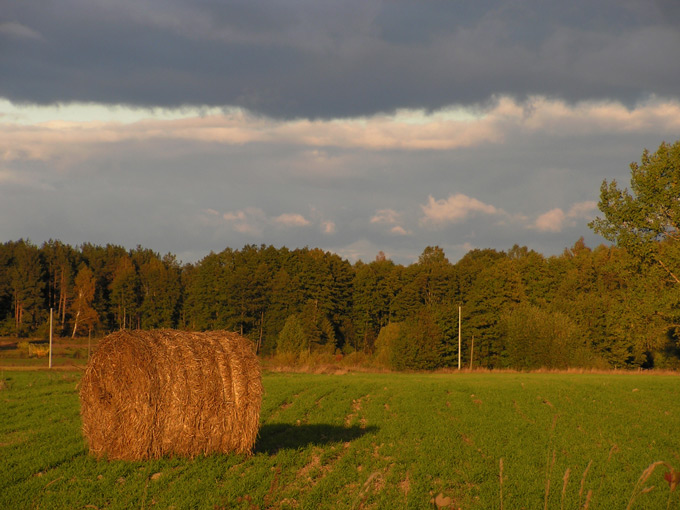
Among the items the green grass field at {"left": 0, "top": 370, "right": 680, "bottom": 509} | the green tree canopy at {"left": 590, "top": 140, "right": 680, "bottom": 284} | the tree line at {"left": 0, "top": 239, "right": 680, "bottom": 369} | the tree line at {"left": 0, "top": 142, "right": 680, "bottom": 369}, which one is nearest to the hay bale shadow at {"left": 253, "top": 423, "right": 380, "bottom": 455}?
A: the green grass field at {"left": 0, "top": 370, "right": 680, "bottom": 509}

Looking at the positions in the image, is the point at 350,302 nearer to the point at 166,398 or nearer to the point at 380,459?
the point at 380,459

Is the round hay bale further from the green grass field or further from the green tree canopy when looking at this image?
the green tree canopy

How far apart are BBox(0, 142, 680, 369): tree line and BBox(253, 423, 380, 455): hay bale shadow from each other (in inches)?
1582

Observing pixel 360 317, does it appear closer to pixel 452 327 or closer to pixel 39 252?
pixel 452 327

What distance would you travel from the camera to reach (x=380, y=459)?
12789 millimetres

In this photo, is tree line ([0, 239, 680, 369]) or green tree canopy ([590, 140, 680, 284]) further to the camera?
tree line ([0, 239, 680, 369])

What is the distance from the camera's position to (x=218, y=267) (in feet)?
301

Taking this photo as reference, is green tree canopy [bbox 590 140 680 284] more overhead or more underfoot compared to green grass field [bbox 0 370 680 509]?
more overhead

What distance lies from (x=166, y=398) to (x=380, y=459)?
4.86 meters

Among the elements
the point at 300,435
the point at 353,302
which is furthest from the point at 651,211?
the point at 353,302

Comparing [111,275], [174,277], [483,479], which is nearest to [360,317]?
[174,277]

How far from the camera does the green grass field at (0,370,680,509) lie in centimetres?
973

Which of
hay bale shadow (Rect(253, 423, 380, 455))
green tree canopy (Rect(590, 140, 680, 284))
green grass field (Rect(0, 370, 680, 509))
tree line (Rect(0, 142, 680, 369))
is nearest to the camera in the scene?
green grass field (Rect(0, 370, 680, 509))

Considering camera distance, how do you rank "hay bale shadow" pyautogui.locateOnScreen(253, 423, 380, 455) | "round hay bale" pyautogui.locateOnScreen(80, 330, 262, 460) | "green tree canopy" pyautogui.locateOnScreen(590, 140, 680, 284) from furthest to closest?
1. "green tree canopy" pyautogui.locateOnScreen(590, 140, 680, 284)
2. "hay bale shadow" pyautogui.locateOnScreen(253, 423, 380, 455)
3. "round hay bale" pyautogui.locateOnScreen(80, 330, 262, 460)
